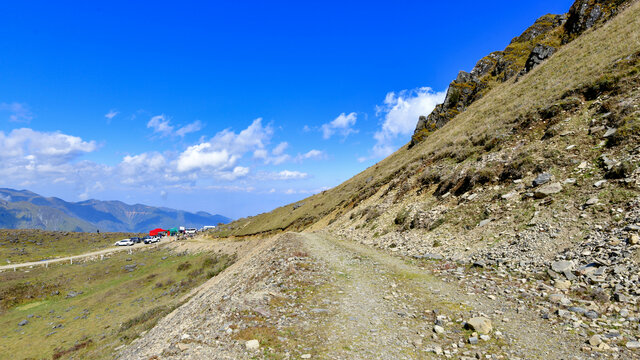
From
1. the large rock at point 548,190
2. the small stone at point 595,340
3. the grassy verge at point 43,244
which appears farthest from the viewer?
the grassy verge at point 43,244

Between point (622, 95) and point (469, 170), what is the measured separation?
9.61 m

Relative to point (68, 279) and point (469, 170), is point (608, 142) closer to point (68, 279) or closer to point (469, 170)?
point (469, 170)

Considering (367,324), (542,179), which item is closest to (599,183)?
(542,179)

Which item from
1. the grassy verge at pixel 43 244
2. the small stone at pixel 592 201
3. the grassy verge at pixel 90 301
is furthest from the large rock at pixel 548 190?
the grassy verge at pixel 43 244

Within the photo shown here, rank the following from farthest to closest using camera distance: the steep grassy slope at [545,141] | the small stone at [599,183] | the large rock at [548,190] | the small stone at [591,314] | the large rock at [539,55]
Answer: the large rock at [539,55], the steep grassy slope at [545,141], the large rock at [548,190], the small stone at [599,183], the small stone at [591,314]

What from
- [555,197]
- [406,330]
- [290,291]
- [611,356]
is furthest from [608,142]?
[290,291]

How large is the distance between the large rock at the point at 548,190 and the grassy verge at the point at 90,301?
24.6 metres

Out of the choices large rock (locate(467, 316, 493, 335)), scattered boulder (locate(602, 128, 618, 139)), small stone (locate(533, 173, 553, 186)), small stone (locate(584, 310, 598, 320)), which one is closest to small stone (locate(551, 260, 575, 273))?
small stone (locate(584, 310, 598, 320))

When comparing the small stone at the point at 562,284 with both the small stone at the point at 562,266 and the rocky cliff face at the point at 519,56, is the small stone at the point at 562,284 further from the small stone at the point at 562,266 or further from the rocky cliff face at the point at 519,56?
the rocky cliff face at the point at 519,56

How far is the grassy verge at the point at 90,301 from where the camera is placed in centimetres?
2334

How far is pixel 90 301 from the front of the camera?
37062 mm

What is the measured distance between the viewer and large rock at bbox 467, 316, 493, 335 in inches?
277

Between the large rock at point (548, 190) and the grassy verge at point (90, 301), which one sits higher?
the large rock at point (548, 190)

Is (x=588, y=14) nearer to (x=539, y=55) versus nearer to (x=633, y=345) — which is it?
(x=539, y=55)
